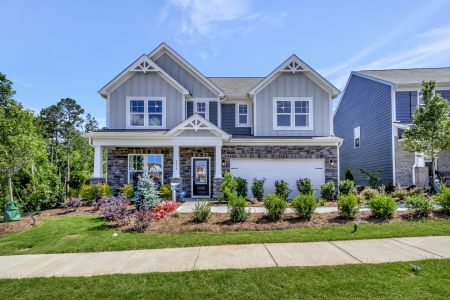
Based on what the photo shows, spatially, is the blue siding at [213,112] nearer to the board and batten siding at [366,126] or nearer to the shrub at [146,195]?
the shrub at [146,195]

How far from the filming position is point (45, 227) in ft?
30.6

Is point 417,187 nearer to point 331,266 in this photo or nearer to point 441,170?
point 441,170

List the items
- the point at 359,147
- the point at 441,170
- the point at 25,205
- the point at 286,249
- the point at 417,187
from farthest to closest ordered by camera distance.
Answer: the point at 359,147
the point at 441,170
the point at 417,187
the point at 25,205
the point at 286,249

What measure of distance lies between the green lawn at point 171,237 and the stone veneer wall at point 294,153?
6971mm

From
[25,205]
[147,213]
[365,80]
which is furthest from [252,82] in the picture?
[25,205]

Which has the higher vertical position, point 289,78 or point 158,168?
point 289,78

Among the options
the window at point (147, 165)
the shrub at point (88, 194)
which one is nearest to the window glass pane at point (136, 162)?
the window at point (147, 165)

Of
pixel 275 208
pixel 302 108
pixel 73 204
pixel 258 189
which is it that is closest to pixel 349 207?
pixel 275 208

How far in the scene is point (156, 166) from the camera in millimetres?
16078

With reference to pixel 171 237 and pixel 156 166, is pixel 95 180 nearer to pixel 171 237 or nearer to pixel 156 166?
pixel 156 166

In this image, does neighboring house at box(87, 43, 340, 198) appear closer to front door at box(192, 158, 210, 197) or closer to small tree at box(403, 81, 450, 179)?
front door at box(192, 158, 210, 197)

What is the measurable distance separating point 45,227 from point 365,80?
64.7 feet

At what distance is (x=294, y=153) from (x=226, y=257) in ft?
34.0

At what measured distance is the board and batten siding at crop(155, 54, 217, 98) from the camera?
16.9 meters
